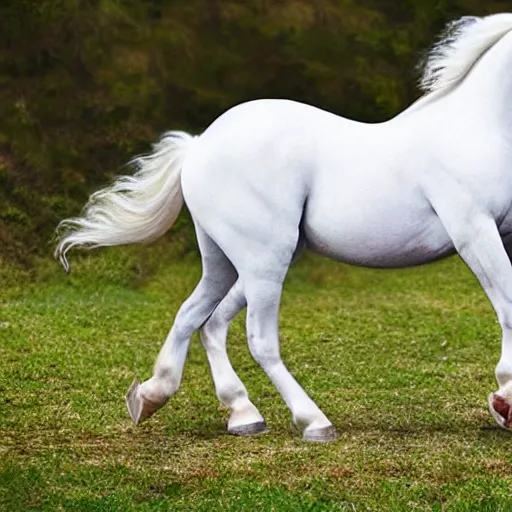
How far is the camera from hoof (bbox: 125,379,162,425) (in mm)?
5184

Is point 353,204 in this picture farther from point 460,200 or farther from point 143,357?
point 143,357

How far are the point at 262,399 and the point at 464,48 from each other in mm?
2061

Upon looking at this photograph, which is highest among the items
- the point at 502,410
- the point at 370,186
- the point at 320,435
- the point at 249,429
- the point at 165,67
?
the point at 370,186

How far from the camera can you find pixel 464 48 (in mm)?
4895

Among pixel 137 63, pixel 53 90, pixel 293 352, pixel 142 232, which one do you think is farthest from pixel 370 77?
pixel 142 232

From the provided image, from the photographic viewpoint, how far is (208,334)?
534 cm

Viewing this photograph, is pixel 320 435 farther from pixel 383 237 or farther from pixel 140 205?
pixel 140 205

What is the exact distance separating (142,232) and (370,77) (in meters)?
7.25

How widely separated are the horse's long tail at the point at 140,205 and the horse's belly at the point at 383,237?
65 cm

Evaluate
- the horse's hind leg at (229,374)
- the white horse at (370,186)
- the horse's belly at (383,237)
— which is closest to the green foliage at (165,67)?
the horse's hind leg at (229,374)

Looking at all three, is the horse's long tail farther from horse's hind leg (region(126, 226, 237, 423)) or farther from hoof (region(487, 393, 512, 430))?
hoof (region(487, 393, 512, 430))

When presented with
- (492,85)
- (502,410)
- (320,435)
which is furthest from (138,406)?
(492,85)

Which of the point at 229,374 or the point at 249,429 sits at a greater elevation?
the point at 229,374

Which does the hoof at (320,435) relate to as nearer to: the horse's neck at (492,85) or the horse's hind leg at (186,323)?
the horse's hind leg at (186,323)
